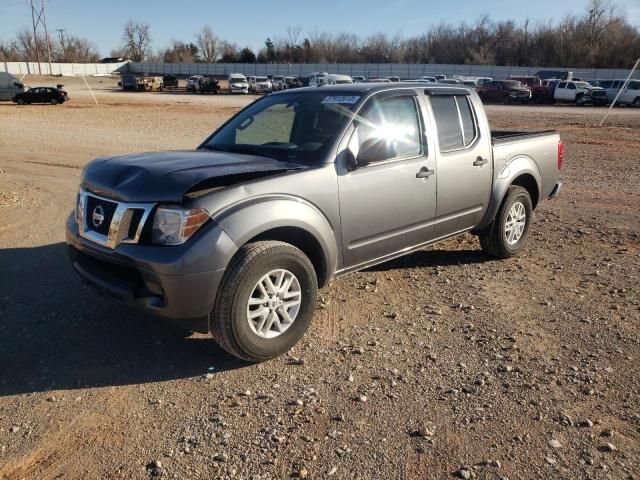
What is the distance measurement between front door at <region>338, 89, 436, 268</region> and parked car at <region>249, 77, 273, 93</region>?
50.2 metres

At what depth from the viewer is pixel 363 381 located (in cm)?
358

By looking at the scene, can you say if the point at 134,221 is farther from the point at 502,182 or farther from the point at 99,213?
the point at 502,182

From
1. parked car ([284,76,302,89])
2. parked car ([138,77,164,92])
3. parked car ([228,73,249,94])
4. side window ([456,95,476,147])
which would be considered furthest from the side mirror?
parked car ([138,77,164,92])

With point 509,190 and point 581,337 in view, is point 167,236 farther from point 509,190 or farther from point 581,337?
point 509,190

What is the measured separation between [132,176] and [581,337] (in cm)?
351

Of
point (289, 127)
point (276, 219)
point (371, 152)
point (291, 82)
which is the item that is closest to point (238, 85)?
point (291, 82)

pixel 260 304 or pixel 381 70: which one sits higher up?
pixel 381 70

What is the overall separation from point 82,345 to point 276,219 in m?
1.73

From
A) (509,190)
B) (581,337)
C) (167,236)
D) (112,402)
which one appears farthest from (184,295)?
(509,190)

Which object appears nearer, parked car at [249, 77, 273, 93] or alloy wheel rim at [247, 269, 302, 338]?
alloy wheel rim at [247, 269, 302, 338]

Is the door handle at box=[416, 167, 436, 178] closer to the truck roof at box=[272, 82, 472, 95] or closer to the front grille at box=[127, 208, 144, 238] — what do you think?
Result: the truck roof at box=[272, 82, 472, 95]

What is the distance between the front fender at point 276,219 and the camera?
3480 mm

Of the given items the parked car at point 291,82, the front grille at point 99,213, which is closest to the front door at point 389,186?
the front grille at point 99,213

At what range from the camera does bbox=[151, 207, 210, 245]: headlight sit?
3383mm
